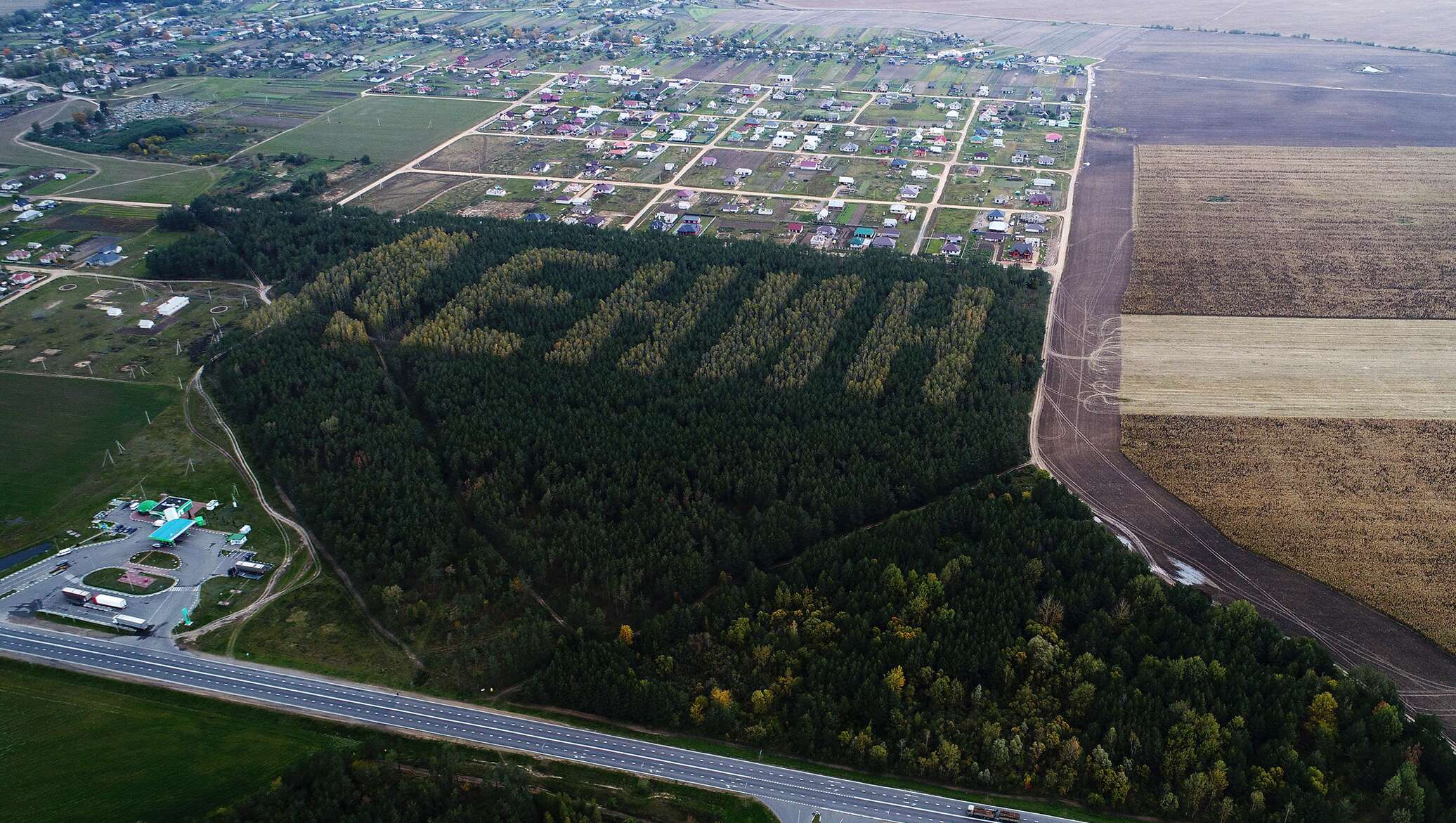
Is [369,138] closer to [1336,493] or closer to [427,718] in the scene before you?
[427,718]

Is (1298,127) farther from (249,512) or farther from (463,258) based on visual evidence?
(249,512)

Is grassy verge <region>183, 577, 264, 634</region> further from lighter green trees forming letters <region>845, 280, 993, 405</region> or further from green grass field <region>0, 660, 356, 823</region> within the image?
lighter green trees forming letters <region>845, 280, 993, 405</region>

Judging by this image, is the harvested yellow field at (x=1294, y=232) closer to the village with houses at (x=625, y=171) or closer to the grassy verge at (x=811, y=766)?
the village with houses at (x=625, y=171)

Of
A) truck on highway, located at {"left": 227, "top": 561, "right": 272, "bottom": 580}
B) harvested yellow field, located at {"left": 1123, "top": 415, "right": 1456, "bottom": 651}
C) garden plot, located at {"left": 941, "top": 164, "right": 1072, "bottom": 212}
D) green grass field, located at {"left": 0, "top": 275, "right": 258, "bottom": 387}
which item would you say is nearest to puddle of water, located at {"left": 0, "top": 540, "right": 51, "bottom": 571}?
truck on highway, located at {"left": 227, "top": 561, "right": 272, "bottom": 580}

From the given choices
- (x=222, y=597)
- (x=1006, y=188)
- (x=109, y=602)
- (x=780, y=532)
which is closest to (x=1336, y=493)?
(x=780, y=532)

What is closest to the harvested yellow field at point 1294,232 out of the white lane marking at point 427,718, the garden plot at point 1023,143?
the garden plot at point 1023,143

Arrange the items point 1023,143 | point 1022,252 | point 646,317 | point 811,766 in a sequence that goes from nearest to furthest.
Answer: point 811,766 → point 646,317 → point 1022,252 → point 1023,143
